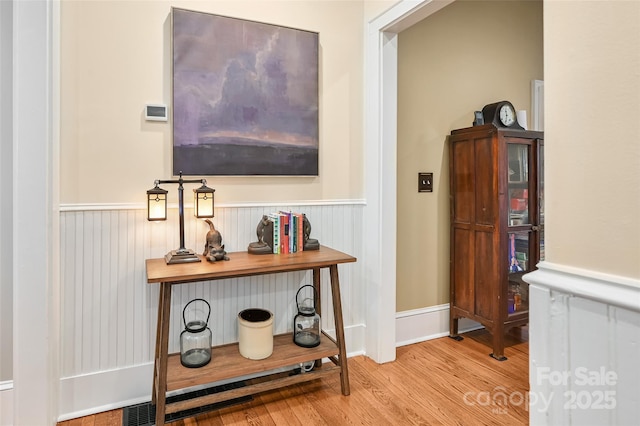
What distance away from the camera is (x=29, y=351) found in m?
1.74

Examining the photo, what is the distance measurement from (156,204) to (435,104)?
2096 mm

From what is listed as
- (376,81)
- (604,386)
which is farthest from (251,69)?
(604,386)

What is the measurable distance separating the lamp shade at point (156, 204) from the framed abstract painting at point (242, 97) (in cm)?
21

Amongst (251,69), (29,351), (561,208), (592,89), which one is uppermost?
(251,69)

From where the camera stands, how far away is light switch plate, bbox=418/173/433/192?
2.91 meters

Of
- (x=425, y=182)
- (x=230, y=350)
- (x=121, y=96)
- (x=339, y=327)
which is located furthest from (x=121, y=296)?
(x=425, y=182)

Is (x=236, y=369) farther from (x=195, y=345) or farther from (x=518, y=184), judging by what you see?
(x=518, y=184)

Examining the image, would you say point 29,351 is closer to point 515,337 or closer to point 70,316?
point 70,316

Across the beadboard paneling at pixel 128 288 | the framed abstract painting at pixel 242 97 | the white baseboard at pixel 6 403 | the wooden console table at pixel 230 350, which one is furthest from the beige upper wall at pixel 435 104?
the white baseboard at pixel 6 403

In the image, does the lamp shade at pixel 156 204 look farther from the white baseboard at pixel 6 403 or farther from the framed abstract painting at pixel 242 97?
the white baseboard at pixel 6 403

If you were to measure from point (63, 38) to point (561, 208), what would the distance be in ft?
7.29

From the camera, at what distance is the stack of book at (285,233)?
2.22m

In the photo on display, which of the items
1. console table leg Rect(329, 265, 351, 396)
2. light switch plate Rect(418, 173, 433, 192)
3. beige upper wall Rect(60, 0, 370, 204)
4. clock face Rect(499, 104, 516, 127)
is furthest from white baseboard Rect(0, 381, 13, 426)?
clock face Rect(499, 104, 516, 127)

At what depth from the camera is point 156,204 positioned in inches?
77.7
